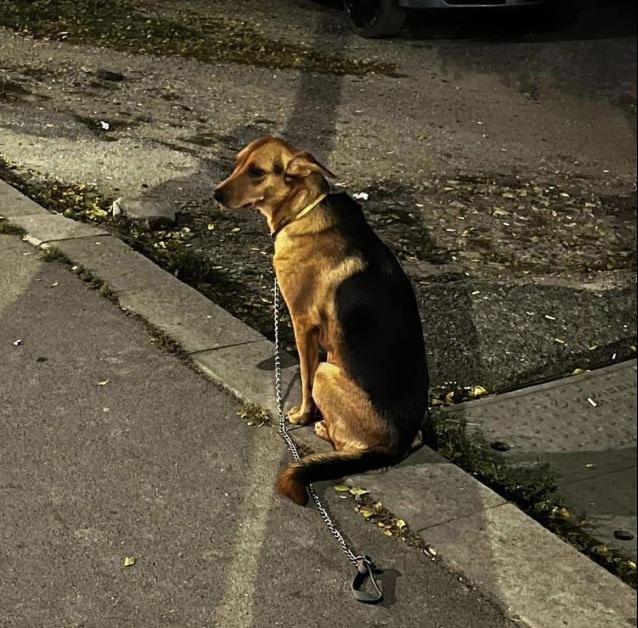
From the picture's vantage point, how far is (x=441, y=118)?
30.0ft

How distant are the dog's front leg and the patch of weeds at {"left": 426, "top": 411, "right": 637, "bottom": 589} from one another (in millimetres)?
457

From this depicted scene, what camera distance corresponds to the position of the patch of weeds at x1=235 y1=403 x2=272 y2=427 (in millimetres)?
4148

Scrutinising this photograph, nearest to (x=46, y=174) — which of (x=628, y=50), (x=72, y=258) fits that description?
(x=72, y=258)

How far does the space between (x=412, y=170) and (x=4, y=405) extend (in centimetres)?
409

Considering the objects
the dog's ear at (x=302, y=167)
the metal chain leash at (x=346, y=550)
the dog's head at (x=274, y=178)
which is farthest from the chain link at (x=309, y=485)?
the dog's ear at (x=302, y=167)

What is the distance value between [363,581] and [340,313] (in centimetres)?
95

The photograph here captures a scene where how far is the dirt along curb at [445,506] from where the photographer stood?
318 centimetres

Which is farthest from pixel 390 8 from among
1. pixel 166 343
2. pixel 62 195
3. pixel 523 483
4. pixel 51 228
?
pixel 523 483

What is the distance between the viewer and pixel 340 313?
3.84 metres

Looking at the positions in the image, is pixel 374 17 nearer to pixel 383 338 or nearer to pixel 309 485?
pixel 383 338

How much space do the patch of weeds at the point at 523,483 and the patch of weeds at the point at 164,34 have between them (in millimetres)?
6524

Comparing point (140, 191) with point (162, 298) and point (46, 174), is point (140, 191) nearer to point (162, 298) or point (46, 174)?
point (46, 174)

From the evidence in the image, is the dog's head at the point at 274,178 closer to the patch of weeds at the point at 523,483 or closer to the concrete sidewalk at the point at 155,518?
the concrete sidewalk at the point at 155,518

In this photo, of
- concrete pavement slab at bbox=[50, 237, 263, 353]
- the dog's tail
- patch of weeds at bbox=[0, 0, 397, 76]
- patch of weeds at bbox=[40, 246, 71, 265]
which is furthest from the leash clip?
patch of weeds at bbox=[0, 0, 397, 76]
